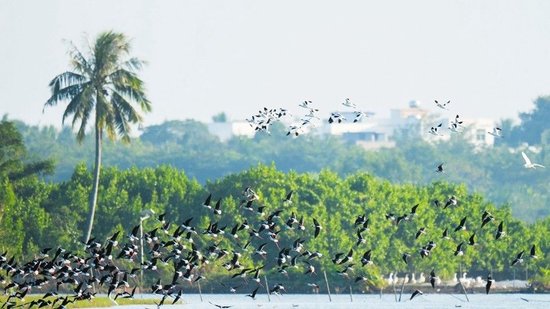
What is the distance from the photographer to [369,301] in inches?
4756

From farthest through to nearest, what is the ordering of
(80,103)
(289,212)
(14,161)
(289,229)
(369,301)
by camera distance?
(289,212) < (289,229) < (14,161) < (369,301) < (80,103)

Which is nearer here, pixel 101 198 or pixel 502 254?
pixel 101 198

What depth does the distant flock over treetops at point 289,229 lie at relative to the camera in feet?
410

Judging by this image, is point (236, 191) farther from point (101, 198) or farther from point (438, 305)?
point (438, 305)

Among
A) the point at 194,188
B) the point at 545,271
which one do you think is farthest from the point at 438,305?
the point at 194,188

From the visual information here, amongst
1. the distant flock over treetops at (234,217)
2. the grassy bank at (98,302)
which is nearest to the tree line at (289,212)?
the distant flock over treetops at (234,217)

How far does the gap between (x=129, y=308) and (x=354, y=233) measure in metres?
35.3

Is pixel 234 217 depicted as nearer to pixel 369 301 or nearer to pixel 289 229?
pixel 289 229

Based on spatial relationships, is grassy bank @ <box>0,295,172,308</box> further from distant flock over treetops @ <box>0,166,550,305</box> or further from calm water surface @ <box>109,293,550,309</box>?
distant flock over treetops @ <box>0,166,550,305</box>

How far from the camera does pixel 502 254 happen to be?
144750 mm

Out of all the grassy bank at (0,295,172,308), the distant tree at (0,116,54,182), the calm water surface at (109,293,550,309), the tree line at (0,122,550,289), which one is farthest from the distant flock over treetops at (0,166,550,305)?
the grassy bank at (0,295,172,308)

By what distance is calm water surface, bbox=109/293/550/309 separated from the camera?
113875 millimetres

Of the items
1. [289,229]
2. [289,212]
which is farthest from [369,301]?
[289,212]

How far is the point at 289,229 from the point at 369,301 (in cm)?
968
